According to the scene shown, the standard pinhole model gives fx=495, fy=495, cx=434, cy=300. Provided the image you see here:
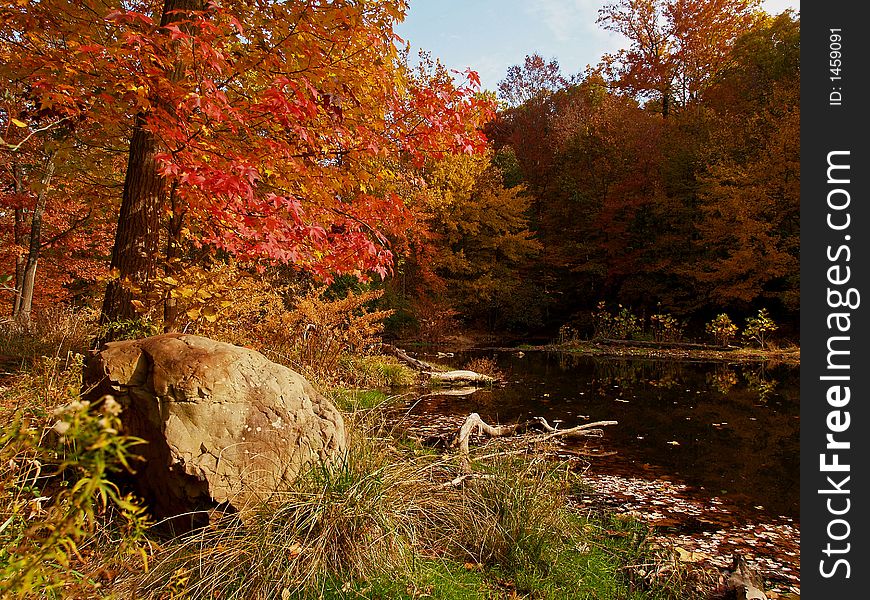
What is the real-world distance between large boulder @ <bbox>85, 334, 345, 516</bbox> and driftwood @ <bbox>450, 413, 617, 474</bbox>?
136 cm

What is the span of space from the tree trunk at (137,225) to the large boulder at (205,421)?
6.30ft

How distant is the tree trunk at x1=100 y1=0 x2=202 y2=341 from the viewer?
4.44m

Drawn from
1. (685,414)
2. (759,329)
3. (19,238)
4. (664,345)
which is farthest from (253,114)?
(759,329)

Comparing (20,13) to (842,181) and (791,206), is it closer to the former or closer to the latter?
(842,181)

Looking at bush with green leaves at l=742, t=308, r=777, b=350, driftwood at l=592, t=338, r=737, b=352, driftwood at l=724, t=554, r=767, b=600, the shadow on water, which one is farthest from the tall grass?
bush with green leaves at l=742, t=308, r=777, b=350

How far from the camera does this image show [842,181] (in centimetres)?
350

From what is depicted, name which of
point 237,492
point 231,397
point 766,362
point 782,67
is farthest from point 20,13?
point 782,67

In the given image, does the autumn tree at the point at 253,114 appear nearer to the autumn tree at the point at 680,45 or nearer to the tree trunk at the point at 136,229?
the tree trunk at the point at 136,229

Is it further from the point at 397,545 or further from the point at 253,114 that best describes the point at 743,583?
the point at 253,114

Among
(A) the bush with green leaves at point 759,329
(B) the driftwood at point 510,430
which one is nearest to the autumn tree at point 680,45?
(A) the bush with green leaves at point 759,329

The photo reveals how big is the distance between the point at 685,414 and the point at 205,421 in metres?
7.12

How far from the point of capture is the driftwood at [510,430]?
4.63 m

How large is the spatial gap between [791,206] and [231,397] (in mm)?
20244

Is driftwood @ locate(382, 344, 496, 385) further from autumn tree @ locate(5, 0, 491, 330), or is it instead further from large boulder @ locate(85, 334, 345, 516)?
large boulder @ locate(85, 334, 345, 516)
